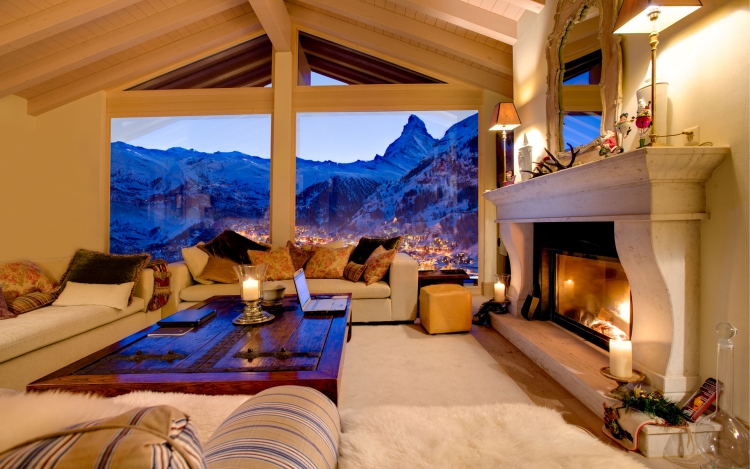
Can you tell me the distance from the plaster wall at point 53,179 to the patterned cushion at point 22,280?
7.30ft

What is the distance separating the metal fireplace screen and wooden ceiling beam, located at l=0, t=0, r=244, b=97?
445 centimetres

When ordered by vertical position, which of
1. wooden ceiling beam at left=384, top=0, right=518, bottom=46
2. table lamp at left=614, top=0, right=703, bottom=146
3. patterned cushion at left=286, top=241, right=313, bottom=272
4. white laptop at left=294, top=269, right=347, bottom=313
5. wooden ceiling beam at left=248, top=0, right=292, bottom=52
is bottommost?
white laptop at left=294, top=269, right=347, bottom=313

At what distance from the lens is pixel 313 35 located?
5359mm

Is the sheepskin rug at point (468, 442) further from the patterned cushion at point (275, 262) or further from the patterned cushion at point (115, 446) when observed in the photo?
the patterned cushion at point (275, 262)

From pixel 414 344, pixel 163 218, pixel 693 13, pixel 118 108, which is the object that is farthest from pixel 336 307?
pixel 118 108

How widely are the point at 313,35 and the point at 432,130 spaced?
200 cm

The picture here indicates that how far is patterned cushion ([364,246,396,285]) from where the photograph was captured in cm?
389

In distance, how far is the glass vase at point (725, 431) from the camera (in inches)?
57.0

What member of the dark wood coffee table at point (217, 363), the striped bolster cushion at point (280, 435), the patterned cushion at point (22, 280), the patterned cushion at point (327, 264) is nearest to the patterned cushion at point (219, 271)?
the patterned cushion at point (327, 264)

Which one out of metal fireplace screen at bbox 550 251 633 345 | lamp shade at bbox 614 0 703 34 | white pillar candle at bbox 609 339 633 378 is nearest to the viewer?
lamp shade at bbox 614 0 703 34

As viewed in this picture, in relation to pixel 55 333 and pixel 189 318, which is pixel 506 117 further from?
pixel 55 333

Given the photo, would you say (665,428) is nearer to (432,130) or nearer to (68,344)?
(68,344)

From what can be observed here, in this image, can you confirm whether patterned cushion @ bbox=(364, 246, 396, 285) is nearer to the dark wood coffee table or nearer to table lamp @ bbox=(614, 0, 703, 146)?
the dark wood coffee table

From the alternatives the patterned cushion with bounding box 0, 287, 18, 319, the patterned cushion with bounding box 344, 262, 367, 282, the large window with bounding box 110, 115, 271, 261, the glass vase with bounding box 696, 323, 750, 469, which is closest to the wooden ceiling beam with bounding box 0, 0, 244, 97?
the large window with bounding box 110, 115, 271, 261
